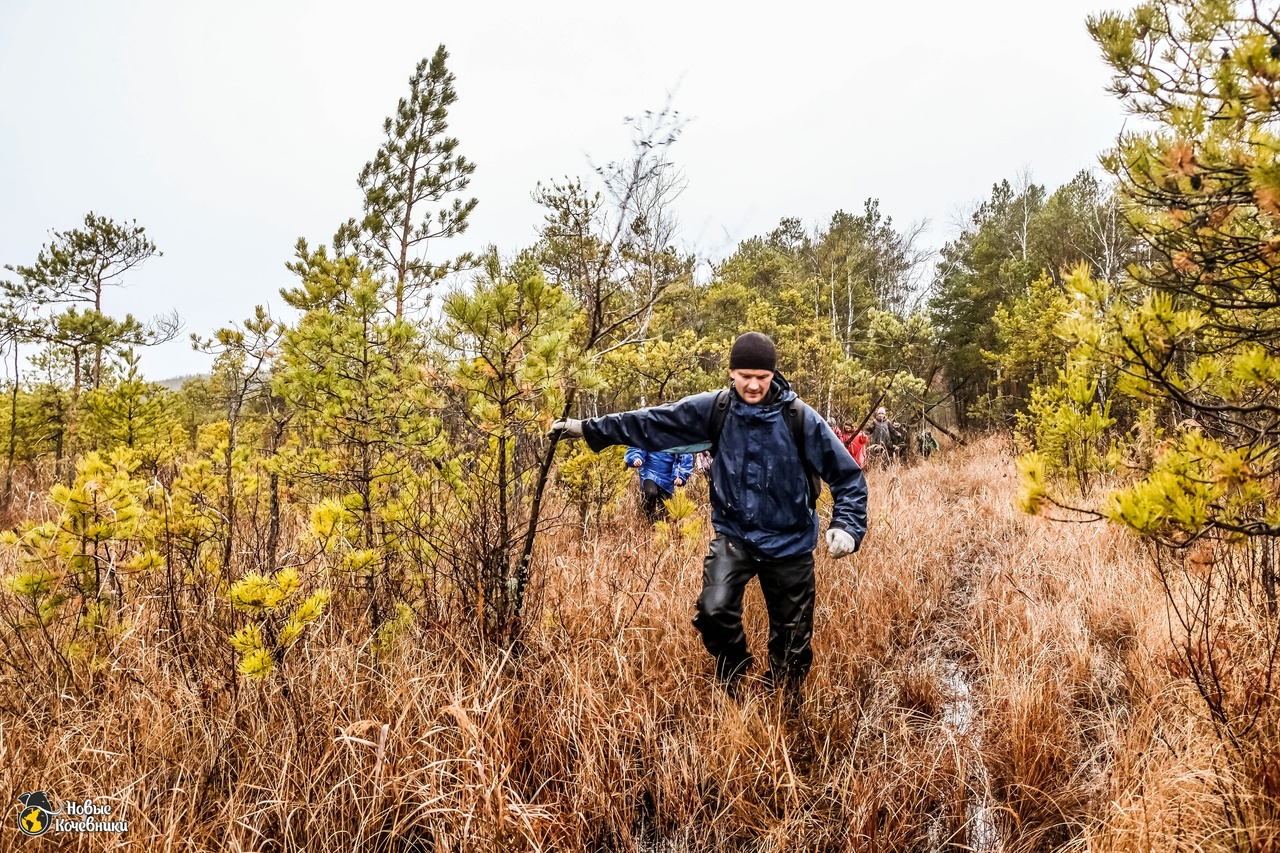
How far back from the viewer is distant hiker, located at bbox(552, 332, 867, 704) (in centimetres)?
246

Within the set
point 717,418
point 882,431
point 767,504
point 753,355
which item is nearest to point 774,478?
point 767,504

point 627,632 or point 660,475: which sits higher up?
point 660,475

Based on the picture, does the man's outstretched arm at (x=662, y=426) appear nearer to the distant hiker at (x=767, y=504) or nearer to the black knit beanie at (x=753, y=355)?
the distant hiker at (x=767, y=504)

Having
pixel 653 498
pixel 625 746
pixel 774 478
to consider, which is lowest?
pixel 625 746

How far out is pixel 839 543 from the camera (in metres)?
2.23

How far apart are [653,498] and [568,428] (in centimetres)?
324

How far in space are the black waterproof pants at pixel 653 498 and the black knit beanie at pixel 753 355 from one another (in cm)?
308

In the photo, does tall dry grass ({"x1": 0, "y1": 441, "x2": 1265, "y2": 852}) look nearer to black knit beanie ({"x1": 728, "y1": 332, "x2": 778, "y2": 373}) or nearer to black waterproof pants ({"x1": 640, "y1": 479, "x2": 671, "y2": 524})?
black knit beanie ({"x1": 728, "y1": 332, "x2": 778, "y2": 373})

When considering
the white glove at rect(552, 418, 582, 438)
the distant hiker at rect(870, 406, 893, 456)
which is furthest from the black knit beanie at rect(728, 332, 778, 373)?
the distant hiker at rect(870, 406, 893, 456)

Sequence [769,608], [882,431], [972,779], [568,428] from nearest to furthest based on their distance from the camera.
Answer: [972,779] → [568,428] → [769,608] → [882,431]

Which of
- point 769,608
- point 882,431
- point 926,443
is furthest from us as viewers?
point 926,443

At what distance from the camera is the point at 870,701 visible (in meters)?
2.57

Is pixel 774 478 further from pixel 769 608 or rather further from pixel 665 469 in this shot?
pixel 665 469

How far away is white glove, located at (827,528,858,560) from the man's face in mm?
666
